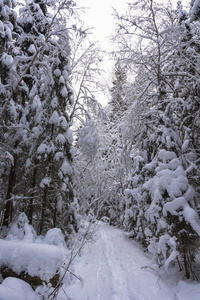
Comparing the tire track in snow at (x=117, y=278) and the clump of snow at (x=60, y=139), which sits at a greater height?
the clump of snow at (x=60, y=139)

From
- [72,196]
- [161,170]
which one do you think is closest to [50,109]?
[72,196]

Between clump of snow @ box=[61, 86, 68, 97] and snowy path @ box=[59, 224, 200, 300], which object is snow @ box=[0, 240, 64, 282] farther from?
clump of snow @ box=[61, 86, 68, 97]

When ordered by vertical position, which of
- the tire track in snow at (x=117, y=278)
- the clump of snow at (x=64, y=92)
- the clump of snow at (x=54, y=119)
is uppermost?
the clump of snow at (x=64, y=92)

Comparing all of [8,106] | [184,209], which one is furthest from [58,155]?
[184,209]

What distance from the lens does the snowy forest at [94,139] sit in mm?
3811

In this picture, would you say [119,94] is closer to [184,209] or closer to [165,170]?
[165,170]

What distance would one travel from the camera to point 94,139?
7.80 metres

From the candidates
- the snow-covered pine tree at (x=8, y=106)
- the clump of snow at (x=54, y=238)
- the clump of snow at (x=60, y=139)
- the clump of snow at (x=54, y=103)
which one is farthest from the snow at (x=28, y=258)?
the clump of snow at (x=54, y=103)

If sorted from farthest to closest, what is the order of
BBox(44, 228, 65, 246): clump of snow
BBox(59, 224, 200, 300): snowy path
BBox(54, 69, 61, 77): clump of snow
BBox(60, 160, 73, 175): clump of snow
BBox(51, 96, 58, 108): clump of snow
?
BBox(54, 69, 61, 77): clump of snow
BBox(51, 96, 58, 108): clump of snow
BBox(60, 160, 73, 175): clump of snow
BBox(44, 228, 65, 246): clump of snow
BBox(59, 224, 200, 300): snowy path

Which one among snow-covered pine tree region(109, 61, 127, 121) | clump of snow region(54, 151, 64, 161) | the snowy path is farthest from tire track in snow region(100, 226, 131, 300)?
snow-covered pine tree region(109, 61, 127, 121)

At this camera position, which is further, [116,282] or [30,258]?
[116,282]

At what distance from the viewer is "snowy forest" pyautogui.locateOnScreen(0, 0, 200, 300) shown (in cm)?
381

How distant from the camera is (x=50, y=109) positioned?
786cm

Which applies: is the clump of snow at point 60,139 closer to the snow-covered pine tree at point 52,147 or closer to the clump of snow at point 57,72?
the snow-covered pine tree at point 52,147
